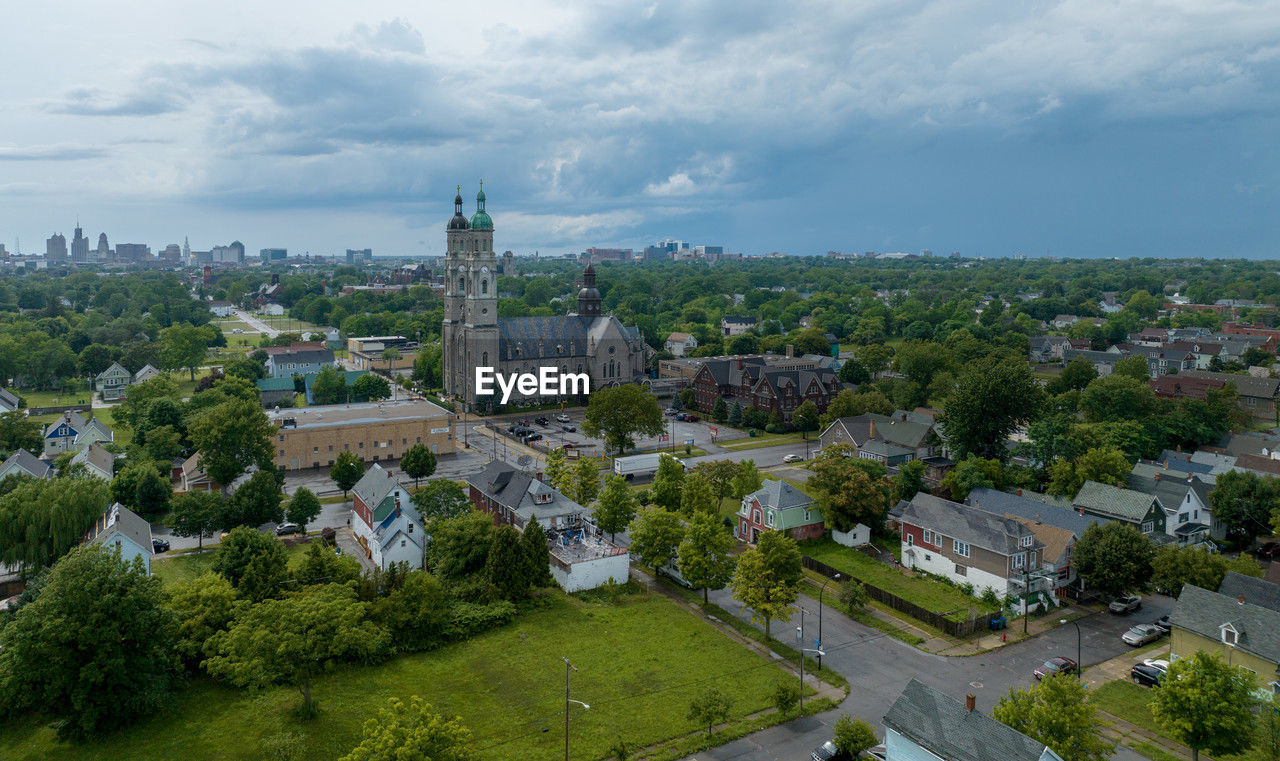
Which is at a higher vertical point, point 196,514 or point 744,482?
point 744,482

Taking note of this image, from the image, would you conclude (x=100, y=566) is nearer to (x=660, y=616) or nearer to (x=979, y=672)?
(x=660, y=616)

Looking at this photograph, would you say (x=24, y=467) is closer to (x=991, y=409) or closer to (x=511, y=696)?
(x=511, y=696)

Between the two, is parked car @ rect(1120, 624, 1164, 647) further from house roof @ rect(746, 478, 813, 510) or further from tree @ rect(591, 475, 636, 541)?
tree @ rect(591, 475, 636, 541)

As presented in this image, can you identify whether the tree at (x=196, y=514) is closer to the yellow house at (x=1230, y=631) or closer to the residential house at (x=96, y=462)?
the residential house at (x=96, y=462)

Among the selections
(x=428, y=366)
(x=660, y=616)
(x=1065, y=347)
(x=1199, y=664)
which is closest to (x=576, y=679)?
(x=660, y=616)

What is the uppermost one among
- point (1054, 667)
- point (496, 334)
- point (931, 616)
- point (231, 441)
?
point (496, 334)

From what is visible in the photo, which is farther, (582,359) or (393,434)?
(582,359)

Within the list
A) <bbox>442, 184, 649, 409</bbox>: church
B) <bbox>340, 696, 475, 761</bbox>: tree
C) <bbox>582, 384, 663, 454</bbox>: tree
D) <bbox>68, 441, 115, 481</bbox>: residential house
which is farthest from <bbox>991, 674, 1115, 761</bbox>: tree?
<bbox>442, 184, 649, 409</bbox>: church

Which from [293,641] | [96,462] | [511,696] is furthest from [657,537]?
[96,462]
